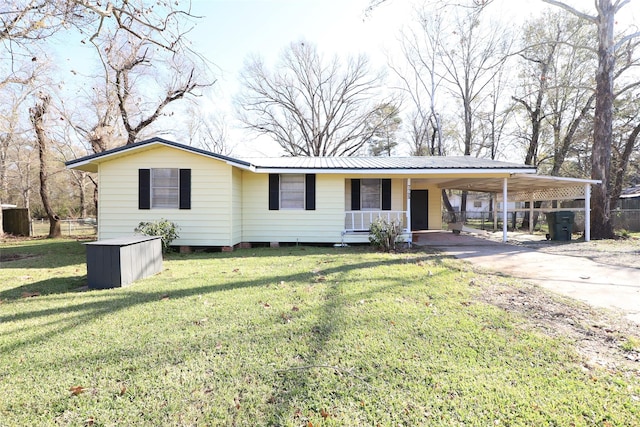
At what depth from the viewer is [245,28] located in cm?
922

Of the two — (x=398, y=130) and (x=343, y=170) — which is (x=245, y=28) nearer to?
(x=343, y=170)

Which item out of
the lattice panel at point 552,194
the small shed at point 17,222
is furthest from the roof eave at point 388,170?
the small shed at point 17,222

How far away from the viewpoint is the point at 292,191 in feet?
33.2

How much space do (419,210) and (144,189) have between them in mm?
11356

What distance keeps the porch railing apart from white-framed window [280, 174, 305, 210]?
160 cm

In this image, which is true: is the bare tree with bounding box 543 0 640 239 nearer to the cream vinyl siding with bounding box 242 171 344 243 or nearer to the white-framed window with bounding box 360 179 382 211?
the white-framed window with bounding box 360 179 382 211

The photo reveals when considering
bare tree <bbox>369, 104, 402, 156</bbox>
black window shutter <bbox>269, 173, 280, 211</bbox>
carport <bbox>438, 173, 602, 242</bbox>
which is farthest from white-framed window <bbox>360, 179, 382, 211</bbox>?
bare tree <bbox>369, 104, 402, 156</bbox>

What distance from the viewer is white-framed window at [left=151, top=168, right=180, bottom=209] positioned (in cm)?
906

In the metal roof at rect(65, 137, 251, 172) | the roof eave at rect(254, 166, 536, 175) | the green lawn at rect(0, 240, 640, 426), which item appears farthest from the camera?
the roof eave at rect(254, 166, 536, 175)

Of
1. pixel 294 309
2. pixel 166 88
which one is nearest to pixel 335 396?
pixel 294 309

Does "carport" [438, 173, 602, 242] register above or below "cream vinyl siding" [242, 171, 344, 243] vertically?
above

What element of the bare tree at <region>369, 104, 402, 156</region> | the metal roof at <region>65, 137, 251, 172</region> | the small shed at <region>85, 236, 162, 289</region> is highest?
the bare tree at <region>369, 104, 402, 156</region>

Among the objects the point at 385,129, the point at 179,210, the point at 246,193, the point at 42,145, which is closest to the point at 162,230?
the point at 179,210

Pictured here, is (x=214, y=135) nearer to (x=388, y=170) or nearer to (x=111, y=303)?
(x=388, y=170)
